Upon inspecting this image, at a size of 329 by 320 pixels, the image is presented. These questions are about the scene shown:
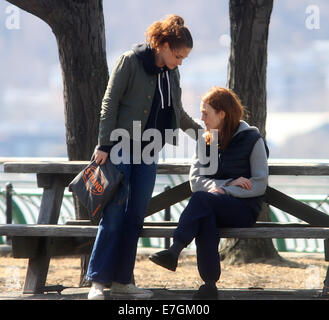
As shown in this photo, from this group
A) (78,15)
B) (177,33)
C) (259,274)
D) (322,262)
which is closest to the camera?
(177,33)

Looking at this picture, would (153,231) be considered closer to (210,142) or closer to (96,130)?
(210,142)

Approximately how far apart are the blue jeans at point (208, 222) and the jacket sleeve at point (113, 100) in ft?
2.11

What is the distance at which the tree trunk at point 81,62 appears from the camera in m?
6.66

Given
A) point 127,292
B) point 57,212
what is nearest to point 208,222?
point 127,292

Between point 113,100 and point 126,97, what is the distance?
4.3 inches

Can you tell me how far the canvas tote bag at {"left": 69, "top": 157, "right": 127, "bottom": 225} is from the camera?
498 cm

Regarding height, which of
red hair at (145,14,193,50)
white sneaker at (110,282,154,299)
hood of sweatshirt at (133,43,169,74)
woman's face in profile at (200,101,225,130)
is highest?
red hair at (145,14,193,50)

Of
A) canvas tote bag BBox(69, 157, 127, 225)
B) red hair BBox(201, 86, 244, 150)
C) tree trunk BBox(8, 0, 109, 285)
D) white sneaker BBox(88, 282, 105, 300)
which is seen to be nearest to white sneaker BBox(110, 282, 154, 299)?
white sneaker BBox(88, 282, 105, 300)

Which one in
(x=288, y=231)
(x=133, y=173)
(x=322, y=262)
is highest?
(x=133, y=173)

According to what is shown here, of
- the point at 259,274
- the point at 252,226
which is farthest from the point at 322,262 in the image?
the point at 252,226

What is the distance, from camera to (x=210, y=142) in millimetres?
5363

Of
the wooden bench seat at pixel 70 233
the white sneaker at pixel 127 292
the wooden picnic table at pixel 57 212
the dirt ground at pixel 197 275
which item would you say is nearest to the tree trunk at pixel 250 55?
the dirt ground at pixel 197 275

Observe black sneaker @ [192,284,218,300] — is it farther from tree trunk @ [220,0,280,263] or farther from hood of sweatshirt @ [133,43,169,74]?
tree trunk @ [220,0,280,263]

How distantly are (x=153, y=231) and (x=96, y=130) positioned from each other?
1.78 m
